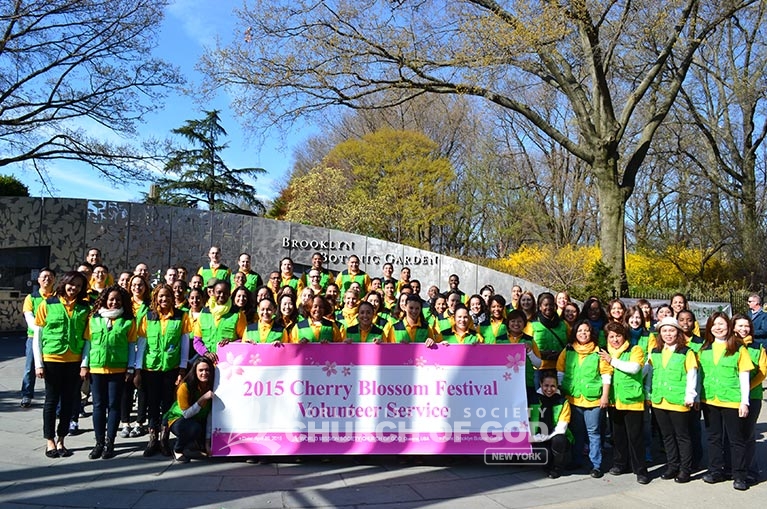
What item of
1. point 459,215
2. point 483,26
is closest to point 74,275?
point 483,26

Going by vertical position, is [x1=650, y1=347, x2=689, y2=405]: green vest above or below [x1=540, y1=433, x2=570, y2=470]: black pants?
above

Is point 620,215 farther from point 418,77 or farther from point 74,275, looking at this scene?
point 74,275

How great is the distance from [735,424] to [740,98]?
74.3ft

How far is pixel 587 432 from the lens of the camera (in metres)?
5.94

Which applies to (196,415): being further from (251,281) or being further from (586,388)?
(586,388)

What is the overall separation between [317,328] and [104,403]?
219cm

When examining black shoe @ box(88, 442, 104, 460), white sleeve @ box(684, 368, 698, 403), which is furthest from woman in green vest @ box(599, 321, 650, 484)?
black shoe @ box(88, 442, 104, 460)

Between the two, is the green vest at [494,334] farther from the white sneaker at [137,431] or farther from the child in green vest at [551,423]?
the white sneaker at [137,431]

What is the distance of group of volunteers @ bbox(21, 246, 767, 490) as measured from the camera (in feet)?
18.7

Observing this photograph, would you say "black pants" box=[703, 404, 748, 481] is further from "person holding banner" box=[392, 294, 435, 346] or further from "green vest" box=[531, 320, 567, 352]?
"person holding banner" box=[392, 294, 435, 346]

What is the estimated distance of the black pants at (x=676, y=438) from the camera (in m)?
5.70

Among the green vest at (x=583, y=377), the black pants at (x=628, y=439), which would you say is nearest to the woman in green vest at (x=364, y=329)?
the green vest at (x=583, y=377)

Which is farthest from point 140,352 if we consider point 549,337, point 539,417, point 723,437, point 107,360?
point 723,437

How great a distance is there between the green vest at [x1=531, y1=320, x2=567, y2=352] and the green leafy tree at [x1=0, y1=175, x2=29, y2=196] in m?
21.2
